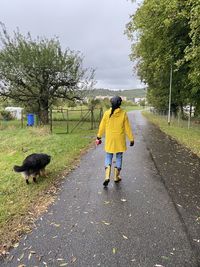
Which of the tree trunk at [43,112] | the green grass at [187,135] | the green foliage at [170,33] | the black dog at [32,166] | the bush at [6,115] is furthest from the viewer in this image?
the bush at [6,115]

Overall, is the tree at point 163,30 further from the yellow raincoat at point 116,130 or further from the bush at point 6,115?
the bush at point 6,115

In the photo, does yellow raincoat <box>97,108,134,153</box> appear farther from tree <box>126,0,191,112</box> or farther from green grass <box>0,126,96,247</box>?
tree <box>126,0,191,112</box>

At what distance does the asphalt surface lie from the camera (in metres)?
3.50

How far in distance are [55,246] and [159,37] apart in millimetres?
15001

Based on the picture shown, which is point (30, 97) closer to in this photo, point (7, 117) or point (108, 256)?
point (7, 117)

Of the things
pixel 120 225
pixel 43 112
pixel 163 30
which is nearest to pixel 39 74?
pixel 43 112

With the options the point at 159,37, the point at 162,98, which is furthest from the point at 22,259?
the point at 162,98

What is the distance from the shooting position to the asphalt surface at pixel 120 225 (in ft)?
11.5

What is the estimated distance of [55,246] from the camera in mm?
3789

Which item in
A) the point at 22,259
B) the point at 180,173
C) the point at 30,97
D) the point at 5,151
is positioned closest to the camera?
the point at 22,259

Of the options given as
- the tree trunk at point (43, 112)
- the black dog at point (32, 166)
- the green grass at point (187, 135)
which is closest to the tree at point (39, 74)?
the tree trunk at point (43, 112)

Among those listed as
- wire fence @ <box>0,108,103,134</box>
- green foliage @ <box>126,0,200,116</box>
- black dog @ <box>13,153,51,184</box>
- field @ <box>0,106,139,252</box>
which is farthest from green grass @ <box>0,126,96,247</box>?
green foliage @ <box>126,0,200,116</box>

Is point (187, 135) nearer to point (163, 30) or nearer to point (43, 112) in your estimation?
point (163, 30)

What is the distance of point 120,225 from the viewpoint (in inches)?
174
